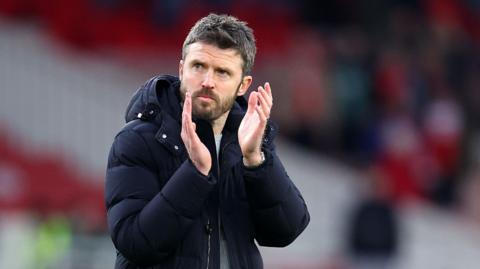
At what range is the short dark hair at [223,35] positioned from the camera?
4.24 meters

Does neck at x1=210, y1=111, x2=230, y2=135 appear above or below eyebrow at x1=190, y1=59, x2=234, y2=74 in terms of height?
below

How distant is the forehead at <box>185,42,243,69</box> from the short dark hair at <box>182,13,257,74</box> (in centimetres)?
1

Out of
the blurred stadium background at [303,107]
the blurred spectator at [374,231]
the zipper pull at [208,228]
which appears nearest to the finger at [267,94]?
the zipper pull at [208,228]

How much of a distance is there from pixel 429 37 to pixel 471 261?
9.66ft

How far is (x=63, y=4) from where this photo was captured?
14.4m

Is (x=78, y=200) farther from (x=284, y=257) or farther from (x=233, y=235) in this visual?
(x=233, y=235)

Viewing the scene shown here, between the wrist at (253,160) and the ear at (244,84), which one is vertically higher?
the ear at (244,84)

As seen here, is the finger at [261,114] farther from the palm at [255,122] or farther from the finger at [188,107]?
the finger at [188,107]

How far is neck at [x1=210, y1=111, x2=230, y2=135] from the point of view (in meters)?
4.32

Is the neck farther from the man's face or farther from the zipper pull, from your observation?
the zipper pull

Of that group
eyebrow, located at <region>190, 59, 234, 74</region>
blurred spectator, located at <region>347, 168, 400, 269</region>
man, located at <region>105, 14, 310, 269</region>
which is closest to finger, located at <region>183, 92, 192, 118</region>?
man, located at <region>105, 14, 310, 269</region>

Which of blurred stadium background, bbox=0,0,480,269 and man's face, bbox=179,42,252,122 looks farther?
blurred stadium background, bbox=0,0,480,269

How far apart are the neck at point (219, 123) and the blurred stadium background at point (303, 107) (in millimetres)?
8180

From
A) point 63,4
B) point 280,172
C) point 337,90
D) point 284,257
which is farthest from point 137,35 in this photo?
point 280,172
